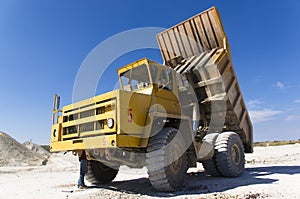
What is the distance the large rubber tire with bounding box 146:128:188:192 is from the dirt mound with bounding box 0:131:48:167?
61.9 feet

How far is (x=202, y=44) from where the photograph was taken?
8430 millimetres

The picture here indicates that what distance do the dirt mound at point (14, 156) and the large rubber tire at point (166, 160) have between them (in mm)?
18853

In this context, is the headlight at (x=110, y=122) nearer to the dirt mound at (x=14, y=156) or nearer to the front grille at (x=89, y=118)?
the front grille at (x=89, y=118)

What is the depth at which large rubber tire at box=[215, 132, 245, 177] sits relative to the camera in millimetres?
7344

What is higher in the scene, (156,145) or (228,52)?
(228,52)

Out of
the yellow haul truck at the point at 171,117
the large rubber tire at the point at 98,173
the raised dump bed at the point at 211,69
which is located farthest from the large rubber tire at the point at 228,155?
the large rubber tire at the point at 98,173

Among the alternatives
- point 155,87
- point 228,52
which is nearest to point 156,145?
point 155,87

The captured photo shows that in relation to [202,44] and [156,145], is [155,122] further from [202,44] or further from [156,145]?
[202,44]

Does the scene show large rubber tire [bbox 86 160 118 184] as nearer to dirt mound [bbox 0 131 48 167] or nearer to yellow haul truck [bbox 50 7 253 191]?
yellow haul truck [bbox 50 7 253 191]

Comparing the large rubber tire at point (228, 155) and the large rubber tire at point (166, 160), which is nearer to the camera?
the large rubber tire at point (166, 160)

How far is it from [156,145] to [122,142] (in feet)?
2.56

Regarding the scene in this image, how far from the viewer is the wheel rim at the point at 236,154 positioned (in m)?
7.81

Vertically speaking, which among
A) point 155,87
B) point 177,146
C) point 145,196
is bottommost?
point 145,196

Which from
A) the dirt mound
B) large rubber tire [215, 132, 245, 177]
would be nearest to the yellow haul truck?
large rubber tire [215, 132, 245, 177]
